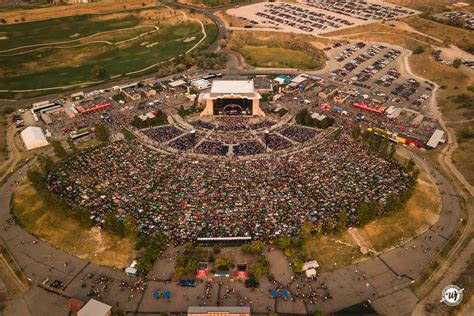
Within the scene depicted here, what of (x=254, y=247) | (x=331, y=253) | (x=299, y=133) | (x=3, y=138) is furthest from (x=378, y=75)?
(x=3, y=138)

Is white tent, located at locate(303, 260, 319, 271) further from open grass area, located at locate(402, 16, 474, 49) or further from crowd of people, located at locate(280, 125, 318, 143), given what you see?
open grass area, located at locate(402, 16, 474, 49)

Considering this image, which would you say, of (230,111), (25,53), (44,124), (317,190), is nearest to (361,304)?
(317,190)

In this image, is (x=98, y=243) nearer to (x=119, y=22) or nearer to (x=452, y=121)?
(x=452, y=121)

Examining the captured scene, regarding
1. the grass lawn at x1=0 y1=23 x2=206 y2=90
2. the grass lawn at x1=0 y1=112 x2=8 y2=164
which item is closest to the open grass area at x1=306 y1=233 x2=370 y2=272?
the grass lawn at x1=0 y1=112 x2=8 y2=164

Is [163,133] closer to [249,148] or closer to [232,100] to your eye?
[232,100]

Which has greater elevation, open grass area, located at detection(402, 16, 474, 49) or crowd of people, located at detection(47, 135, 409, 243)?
open grass area, located at detection(402, 16, 474, 49)
